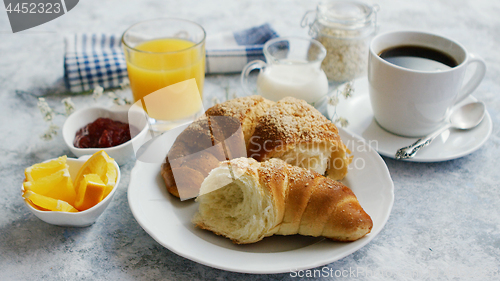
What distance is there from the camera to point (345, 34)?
205 centimetres

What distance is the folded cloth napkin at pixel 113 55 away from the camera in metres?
2.04

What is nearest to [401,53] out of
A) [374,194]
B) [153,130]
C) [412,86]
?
[412,86]

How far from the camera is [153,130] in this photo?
1.78m

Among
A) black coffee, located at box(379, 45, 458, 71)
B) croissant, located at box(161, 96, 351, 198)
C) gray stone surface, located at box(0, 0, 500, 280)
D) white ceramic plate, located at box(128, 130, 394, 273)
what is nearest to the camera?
white ceramic plate, located at box(128, 130, 394, 273)

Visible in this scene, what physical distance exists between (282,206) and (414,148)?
715 mm

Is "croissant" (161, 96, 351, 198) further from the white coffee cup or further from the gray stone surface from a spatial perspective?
the white coffee cup

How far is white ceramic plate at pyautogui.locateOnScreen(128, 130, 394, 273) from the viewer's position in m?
1.05

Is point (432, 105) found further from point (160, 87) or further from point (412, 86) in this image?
point (160, 87)

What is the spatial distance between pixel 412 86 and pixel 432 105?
5.3 inches

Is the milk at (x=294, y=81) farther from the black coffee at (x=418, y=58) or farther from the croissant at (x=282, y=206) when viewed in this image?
the croissant at (x=282, y=206)

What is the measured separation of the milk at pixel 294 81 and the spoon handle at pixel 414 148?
494 mm

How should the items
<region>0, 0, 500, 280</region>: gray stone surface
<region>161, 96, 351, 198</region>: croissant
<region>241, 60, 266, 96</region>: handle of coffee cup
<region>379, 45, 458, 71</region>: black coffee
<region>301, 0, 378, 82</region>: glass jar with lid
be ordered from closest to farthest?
1. <region>0, 0, 500, 280</region>: gray stone surface
2. <region>161, 96, 351, 198</region>: croissant
3. <region>379, 45, 458, 71</region>: black coffee
4. <region>241, 60, 266, 96</region>: handle of coffee cup
5. <region>301, 0, 378, 82</region>: glass jar with lid

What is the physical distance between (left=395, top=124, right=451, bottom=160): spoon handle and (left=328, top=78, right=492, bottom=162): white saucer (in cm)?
2

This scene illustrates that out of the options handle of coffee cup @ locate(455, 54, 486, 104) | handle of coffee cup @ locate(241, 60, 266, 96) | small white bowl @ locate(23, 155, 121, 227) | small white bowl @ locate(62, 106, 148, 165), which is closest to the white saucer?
handle of coffee cup @ locate(455, 54, 486, 104)
